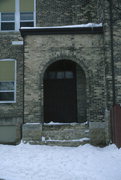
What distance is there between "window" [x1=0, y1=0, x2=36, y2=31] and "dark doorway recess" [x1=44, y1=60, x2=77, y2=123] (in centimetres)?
281

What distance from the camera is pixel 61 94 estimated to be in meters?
13.9

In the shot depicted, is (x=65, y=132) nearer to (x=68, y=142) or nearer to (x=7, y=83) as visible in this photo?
(x=68, y=142)

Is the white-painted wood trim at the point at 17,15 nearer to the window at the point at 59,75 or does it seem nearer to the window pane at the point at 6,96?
the window at the point at 59,75

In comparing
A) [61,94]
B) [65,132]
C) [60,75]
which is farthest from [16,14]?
[65,132]

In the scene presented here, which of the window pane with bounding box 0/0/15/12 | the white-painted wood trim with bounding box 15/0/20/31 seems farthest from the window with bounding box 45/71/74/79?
the window pane with bounding box 0/0/15/12

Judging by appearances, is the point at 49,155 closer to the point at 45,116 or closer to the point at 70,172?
the point at 70,172

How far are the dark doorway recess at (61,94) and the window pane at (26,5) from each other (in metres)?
3.29

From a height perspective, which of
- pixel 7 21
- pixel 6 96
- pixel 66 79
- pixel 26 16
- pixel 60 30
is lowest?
pixel 6 96

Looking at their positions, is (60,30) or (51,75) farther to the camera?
(51,75)

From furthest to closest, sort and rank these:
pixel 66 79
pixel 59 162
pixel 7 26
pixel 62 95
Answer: pixel 7 26 → pixel 66 79 → pixel 62 95 → pixel 59 162

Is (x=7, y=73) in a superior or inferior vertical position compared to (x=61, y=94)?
superior

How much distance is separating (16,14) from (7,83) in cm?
377

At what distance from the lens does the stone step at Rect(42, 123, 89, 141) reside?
11781mm

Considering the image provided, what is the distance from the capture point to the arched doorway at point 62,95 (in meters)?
13.8
